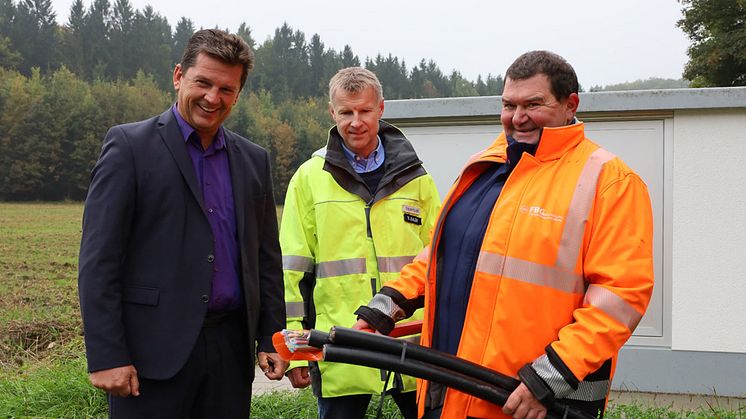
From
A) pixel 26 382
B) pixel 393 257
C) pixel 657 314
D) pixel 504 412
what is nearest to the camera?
pixel 504 412

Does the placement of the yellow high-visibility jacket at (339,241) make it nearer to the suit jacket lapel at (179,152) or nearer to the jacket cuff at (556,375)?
the suit jacket lapel at (179,152)

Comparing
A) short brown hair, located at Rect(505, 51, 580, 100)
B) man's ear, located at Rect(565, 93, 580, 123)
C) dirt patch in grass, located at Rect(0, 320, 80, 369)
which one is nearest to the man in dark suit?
short brown hair, located at Rect(505, 51, 580, 100)

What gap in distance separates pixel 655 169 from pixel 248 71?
14.3ft

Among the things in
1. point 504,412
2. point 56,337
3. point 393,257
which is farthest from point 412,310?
point 56,337

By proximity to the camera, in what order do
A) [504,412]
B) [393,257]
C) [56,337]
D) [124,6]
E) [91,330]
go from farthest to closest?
[124,6]
[56,337]
[393,257]
[91,330]
[504,412]

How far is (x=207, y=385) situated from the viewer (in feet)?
9.28

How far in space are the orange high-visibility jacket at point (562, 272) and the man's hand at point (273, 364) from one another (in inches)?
32.4

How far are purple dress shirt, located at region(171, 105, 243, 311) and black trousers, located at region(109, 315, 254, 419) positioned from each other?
0.11 meters

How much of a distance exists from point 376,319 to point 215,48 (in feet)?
3.83

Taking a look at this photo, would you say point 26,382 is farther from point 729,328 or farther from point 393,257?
point 729,328

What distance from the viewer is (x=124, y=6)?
286 feet

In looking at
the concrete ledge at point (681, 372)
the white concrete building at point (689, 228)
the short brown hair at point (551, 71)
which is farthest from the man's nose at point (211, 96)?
the concrete ledge at point (681, 372)

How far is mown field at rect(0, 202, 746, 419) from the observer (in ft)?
16.6

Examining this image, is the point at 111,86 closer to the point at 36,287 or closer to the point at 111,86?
the point at 111,86
